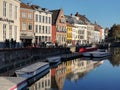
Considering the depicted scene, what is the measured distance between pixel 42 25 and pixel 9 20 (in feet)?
84.2

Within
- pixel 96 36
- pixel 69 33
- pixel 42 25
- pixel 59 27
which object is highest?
pixel 59 27

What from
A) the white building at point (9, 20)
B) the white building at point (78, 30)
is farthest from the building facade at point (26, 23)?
the white building at point (78, 30)

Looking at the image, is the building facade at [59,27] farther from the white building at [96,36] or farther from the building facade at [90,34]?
the white building at [96,36]

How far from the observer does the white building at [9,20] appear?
3203 centimetres

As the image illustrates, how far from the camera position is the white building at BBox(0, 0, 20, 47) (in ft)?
105

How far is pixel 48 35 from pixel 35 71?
1469 inches

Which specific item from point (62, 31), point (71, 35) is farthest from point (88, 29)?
point (62, 31)

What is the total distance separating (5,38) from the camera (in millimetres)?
33031

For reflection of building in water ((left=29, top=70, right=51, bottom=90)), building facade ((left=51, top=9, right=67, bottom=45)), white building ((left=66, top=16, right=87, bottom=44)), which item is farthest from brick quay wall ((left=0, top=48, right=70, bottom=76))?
white building ((left=66, top=16, right=87, bottom=44))

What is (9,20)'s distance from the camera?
3359cm

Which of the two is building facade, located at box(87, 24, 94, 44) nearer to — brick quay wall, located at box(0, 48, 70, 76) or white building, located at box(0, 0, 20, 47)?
brick quay wall, located at box(0, 48, 70, 76)

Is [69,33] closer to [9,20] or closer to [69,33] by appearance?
[69,33]

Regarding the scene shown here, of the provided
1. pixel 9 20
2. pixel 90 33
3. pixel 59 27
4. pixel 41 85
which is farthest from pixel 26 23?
pixel 90 33

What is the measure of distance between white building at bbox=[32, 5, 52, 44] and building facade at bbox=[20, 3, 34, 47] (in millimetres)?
1449
